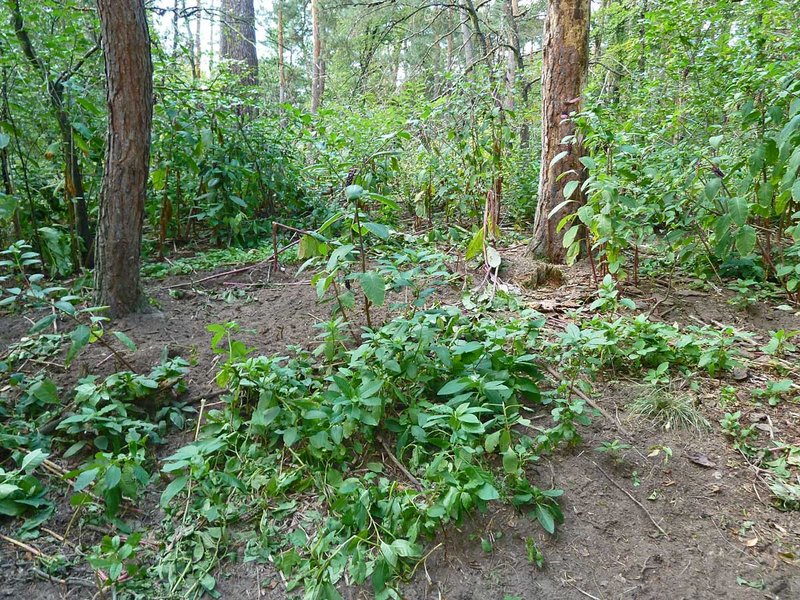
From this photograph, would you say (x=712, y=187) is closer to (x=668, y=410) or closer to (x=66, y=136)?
(x=668, y=410)

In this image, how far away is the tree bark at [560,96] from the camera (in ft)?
13.8

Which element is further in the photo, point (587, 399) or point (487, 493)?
point (587, 399)

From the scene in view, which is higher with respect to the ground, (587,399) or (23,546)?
(587,399)

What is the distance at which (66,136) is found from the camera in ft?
13.1

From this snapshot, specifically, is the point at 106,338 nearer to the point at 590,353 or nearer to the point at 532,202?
the point at 590,353

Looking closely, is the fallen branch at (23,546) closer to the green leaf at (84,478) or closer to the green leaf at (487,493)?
the green leaf at (84,478)

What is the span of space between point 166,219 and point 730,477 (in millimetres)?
4742

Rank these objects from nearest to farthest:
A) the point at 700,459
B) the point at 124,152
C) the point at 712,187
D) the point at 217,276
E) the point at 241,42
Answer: the point at 700,459 < the point at 712,187 < the point at 124,152 < the point at 217,276 < the point at 241,42

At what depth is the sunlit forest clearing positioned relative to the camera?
1.92 metres

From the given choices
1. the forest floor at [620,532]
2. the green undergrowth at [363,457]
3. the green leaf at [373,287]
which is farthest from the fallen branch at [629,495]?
the green leaf at [373,287]

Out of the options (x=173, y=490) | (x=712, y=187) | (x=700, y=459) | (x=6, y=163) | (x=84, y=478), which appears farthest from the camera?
(x=6, y=163)

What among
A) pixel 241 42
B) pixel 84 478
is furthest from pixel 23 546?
pixel 241 42

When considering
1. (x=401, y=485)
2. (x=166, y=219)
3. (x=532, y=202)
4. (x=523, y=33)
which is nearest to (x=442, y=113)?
(x=532, y=202)

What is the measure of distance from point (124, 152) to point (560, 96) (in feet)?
10.9
